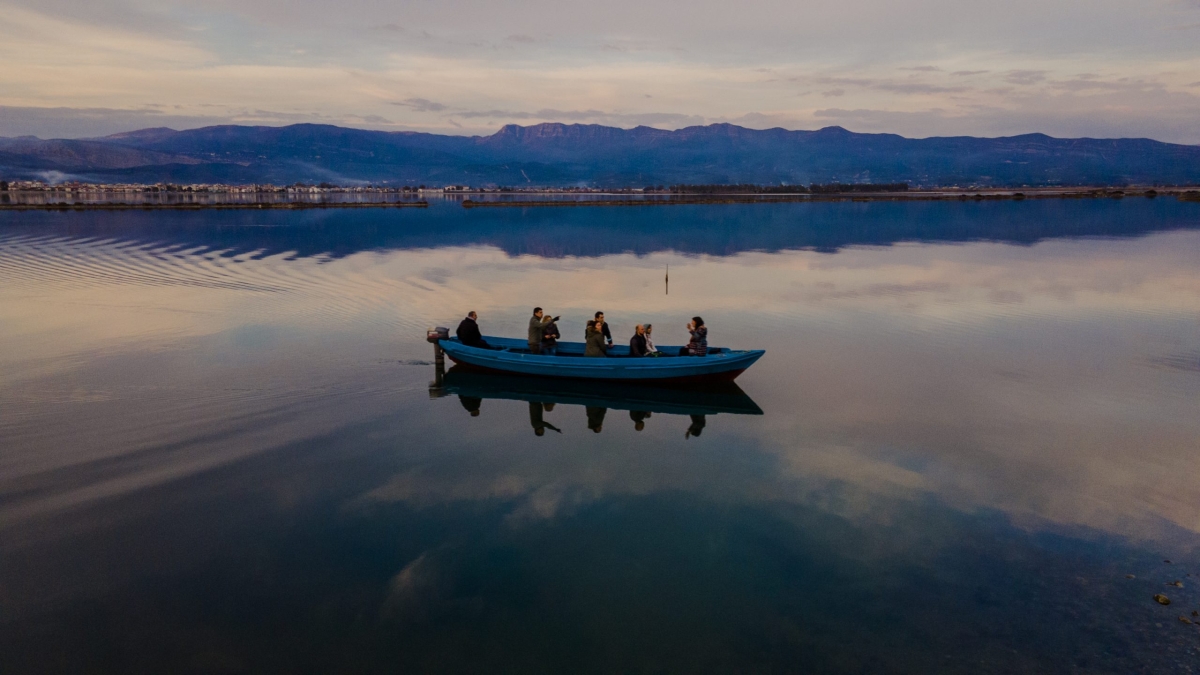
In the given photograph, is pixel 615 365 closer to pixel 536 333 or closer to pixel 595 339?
pixel 595 339

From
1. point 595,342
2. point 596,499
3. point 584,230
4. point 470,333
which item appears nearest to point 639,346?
point 595,342

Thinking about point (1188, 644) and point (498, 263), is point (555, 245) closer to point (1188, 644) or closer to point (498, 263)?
point (498, 263)

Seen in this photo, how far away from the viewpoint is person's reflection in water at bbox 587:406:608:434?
671 inches

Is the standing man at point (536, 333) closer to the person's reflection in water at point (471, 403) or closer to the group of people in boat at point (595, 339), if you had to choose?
the group of people in boat at point (595, 339)

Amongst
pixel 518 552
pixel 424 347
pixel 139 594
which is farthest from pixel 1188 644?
pixel 424 347

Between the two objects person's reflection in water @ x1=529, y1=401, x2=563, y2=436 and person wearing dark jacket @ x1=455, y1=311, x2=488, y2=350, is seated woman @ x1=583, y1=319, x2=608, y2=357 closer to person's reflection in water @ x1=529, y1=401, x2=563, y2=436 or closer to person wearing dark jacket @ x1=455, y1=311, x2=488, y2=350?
person's reflection in water @ x1=529, y1=401, x2=563, y2=436

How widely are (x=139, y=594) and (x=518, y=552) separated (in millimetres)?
5156

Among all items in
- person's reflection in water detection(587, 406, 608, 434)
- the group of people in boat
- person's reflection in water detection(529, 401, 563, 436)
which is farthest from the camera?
the group of people in boat

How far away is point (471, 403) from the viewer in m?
18.8

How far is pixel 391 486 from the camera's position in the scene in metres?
13.2

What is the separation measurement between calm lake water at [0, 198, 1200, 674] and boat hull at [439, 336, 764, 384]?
64 centimetres

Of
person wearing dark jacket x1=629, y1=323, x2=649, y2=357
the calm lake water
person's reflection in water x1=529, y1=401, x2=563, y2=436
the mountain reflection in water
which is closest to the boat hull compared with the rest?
person wearing dark jacket x1=629, y1=323, x2=649, y2=357

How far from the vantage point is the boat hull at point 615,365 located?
1898 centimetres

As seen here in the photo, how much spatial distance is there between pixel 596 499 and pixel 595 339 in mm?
7415
